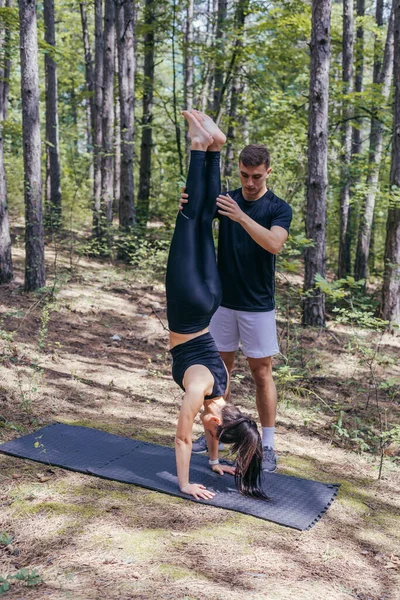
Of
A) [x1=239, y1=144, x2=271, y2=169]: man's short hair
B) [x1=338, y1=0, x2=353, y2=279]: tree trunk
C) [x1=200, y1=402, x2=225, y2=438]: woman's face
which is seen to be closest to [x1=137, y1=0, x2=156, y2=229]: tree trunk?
[x1=338, y1=0, x2=353, y2=279]: tree trunk

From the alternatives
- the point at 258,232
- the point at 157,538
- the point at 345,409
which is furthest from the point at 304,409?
the point at 157,538

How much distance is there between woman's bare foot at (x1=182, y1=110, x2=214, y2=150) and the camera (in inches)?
155

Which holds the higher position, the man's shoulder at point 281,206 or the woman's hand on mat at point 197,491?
the man's shoulder at point 281,206

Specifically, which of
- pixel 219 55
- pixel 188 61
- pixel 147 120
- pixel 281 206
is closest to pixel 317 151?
pixel 281 206

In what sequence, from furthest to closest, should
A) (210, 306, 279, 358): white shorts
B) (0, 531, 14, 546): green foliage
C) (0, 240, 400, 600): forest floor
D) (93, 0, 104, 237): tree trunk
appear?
(93, 0, 104, 237): tree trunk < (210, 306, 279, 358): white shorts < (0, 531, 14, 546): green foliage < (0, 240, 400, 600): forest floor

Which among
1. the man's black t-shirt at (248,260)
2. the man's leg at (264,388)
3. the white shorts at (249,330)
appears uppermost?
the man's black t-shirt at (248,260)

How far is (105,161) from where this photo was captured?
1468 centimetres

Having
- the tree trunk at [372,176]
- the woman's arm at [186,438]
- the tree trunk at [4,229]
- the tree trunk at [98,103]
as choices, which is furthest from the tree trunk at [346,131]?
the woman's arm at [186,438]

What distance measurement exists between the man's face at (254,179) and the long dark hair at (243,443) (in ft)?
5.25

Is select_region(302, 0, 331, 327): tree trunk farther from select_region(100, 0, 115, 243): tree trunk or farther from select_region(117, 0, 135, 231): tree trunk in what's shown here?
select_region(100, 0, 115, 243): tree trunk

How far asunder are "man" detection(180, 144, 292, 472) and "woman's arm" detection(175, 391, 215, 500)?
35.3 inches

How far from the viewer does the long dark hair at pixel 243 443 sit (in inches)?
150

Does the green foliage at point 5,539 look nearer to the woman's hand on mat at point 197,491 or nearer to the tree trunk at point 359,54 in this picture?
the woman's hand on mat at point 197,491

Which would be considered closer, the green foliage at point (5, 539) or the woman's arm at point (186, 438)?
the green foliage at point (5, 539)
